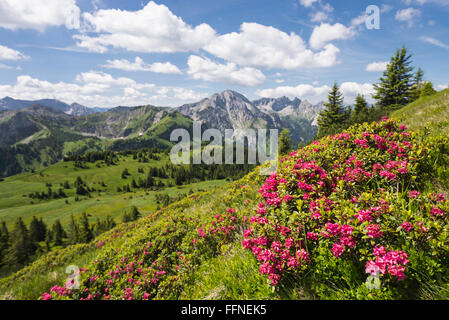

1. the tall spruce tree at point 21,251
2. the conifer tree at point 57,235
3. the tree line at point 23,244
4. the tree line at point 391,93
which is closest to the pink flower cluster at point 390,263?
the tree line at point 391,93

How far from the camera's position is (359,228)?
2854 millimetres

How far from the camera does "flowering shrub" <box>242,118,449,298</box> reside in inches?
102

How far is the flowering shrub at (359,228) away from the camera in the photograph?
259 cm

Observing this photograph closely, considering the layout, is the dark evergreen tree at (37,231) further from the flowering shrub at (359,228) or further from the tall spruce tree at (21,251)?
the flowering shrub at (359,228)

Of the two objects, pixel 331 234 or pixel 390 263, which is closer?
pixel 390 263

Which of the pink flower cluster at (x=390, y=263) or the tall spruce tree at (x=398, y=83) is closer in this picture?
the pink flower cluster at (x=390, y=263)

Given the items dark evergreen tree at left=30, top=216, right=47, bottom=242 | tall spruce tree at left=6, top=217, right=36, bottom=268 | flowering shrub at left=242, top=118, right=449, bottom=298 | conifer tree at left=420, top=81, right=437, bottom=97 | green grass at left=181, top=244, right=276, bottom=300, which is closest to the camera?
flowering shrub at left=242, top=118, right=449, bottom=298

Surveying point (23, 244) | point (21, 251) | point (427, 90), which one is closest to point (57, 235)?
point (23, 244)

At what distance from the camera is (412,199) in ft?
11.6

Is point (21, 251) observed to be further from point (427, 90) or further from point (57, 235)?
point (427, 90)

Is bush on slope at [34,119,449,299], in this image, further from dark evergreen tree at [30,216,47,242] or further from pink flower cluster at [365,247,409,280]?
dark evergreen tree at [30,216,47,242]

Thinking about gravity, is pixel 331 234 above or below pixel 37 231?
above

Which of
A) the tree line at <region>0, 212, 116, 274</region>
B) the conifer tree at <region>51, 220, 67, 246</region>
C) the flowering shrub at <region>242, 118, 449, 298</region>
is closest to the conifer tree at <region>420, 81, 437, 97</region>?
the flowering shrub at <region>242, 118, 449, 298</region>

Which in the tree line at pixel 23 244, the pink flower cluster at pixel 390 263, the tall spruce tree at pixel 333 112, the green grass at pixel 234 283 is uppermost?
the tall spruce tree at pixel 333 112
